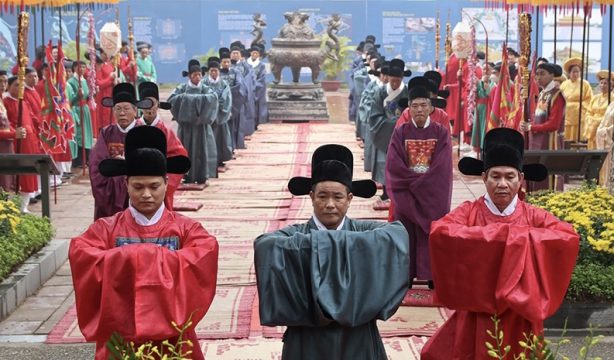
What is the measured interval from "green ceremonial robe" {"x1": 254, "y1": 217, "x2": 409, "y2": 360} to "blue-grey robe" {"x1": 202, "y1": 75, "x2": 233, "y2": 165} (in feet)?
33.7

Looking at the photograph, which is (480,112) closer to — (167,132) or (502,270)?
(167,132)

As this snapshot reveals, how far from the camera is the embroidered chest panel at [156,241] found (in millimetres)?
5109

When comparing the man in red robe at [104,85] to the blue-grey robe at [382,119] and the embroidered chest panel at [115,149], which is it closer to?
the blue-grey robe at [382,119]

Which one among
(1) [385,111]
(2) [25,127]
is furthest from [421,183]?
(2) [25,127]

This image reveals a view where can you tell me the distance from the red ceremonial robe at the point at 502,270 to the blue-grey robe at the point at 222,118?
981cm

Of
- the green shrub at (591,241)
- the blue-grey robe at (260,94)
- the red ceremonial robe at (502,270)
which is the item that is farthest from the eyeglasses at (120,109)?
the blue-grey robe at (260,94)

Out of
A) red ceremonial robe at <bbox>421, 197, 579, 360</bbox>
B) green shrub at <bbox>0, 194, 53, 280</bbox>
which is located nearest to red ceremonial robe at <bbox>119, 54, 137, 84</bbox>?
green shrub at <bbox>0, 194, 53, 280</bbox>

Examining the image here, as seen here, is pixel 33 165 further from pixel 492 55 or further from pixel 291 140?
pixel 492 55

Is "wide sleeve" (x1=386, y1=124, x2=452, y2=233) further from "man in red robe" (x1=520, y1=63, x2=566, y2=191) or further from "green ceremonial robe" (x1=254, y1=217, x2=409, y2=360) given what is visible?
"green ceremonial robe" (x1=254, y1=217, x2=409, y2=360)

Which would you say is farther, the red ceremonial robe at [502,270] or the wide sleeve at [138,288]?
the red ceremonial robe at [502,270]

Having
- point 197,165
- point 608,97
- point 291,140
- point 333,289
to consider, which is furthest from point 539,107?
point 291,140

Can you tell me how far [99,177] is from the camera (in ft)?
26.3

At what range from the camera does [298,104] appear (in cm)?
2472

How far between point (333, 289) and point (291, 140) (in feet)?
52.6
